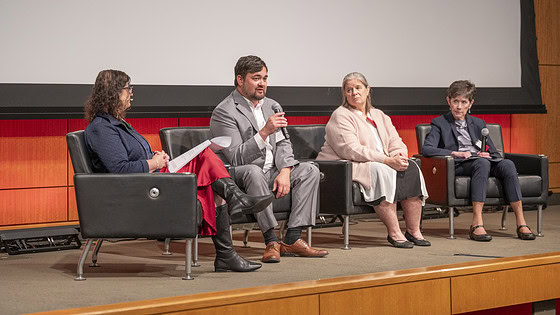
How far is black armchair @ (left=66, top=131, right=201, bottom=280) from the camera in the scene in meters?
3.74

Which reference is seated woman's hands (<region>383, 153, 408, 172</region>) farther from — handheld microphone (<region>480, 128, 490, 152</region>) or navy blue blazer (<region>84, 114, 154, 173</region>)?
navy blue blazer (<region>84, 114, 154, 173</region>)

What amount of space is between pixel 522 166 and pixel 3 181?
335 centimetres

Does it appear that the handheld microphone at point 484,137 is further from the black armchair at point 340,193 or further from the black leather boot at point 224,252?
the black leather boot at point 224,252

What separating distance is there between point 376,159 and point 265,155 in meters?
0.70

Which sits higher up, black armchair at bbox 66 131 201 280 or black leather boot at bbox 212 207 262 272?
black armchair at bbox 66 131 201 280

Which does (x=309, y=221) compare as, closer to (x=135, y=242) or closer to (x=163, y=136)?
(x=163, y=136)

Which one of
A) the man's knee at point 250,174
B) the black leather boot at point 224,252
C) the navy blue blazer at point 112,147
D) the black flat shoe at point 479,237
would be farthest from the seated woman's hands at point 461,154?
the navy blue blazer at point 112,147

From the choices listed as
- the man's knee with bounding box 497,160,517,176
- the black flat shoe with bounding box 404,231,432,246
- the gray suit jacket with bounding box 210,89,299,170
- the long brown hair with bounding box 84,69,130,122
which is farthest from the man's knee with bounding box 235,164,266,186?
the man's knee with bounding box 497,160,517,176

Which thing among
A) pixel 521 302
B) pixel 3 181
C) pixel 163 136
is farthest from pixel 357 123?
pixel 3 181

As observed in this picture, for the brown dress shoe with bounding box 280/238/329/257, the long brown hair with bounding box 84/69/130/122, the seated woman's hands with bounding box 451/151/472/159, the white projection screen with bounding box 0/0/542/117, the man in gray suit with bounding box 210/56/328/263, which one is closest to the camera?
the long brown hair with bounding box 84/69/130/122

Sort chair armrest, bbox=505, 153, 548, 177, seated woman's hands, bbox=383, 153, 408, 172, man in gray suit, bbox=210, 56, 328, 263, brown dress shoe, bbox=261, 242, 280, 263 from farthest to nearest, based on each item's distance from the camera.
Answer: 1. chair armrest, bbox=505, 153, 548, 177
2. seated woman's hands, bbox=383, 153, 408, 172
3. man in gray suit, bbox=210, 56, 328, 263
4. brown dress shoe, bbox=261, 242, 280, 263

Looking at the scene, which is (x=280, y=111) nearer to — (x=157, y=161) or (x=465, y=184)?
(x=157, y=161)

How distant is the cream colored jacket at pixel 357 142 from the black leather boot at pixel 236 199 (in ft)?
3.04

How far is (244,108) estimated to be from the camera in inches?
177
